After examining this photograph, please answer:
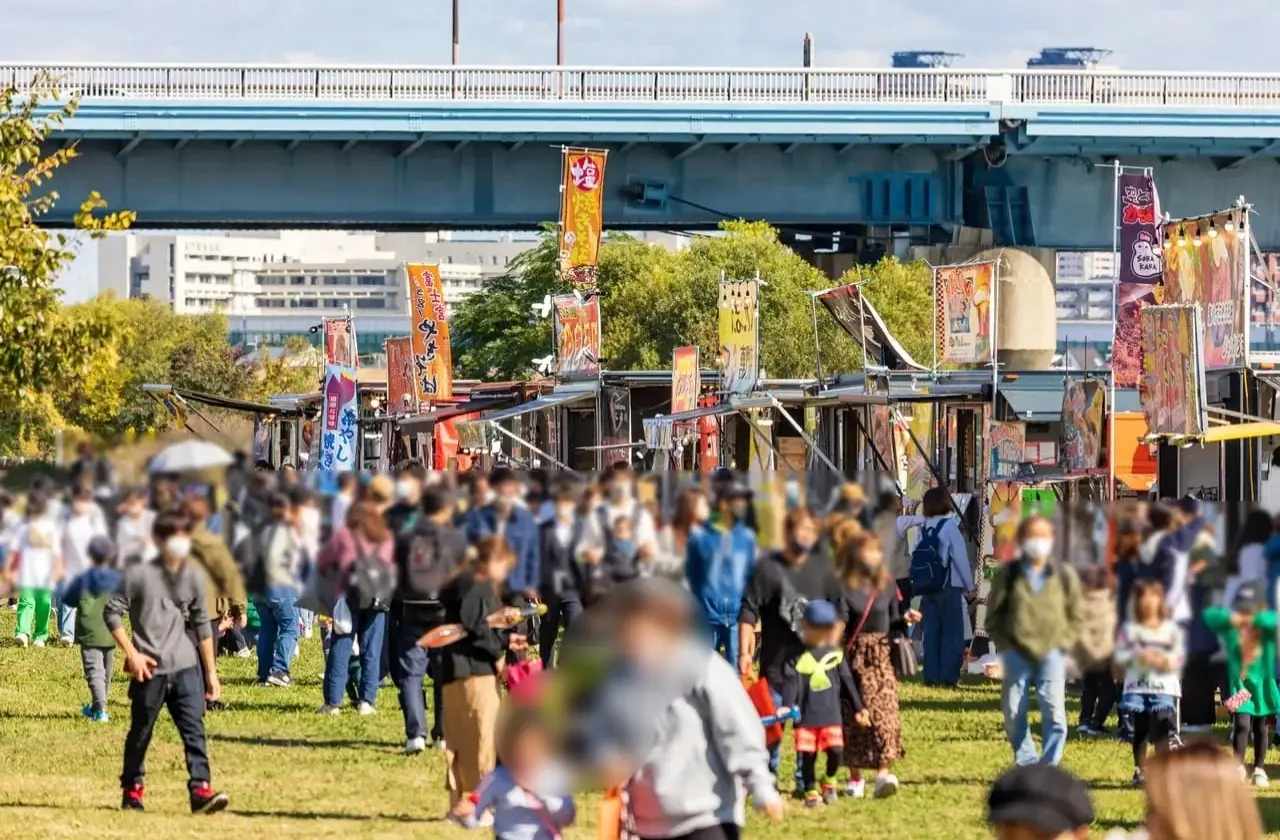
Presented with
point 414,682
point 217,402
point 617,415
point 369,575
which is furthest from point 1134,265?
point 217,402

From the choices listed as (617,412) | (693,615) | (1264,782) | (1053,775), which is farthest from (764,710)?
(617,412)

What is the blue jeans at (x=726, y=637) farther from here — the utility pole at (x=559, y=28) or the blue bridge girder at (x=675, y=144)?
the utility pole at (x=559, y=28)

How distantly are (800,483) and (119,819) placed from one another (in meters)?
4.24

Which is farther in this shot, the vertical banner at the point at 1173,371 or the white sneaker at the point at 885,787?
the vertical banner at the point at 1173,371

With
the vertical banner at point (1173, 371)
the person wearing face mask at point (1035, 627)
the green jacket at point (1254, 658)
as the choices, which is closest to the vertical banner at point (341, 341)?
the vertical banner at point (1173, 371)

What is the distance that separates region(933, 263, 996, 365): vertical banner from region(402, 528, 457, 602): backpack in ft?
36.8

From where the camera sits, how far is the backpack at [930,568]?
63.6 feet

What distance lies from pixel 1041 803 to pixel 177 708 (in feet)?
24.8

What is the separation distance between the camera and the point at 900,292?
174 ft

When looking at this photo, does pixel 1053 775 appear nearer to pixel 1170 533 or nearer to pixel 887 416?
pixel 1170 533

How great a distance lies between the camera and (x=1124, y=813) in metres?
12.8

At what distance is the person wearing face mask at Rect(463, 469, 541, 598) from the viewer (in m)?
11.1

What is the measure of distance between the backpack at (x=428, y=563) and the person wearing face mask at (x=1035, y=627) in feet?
9.01

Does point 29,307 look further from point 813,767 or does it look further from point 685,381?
point 685,381
